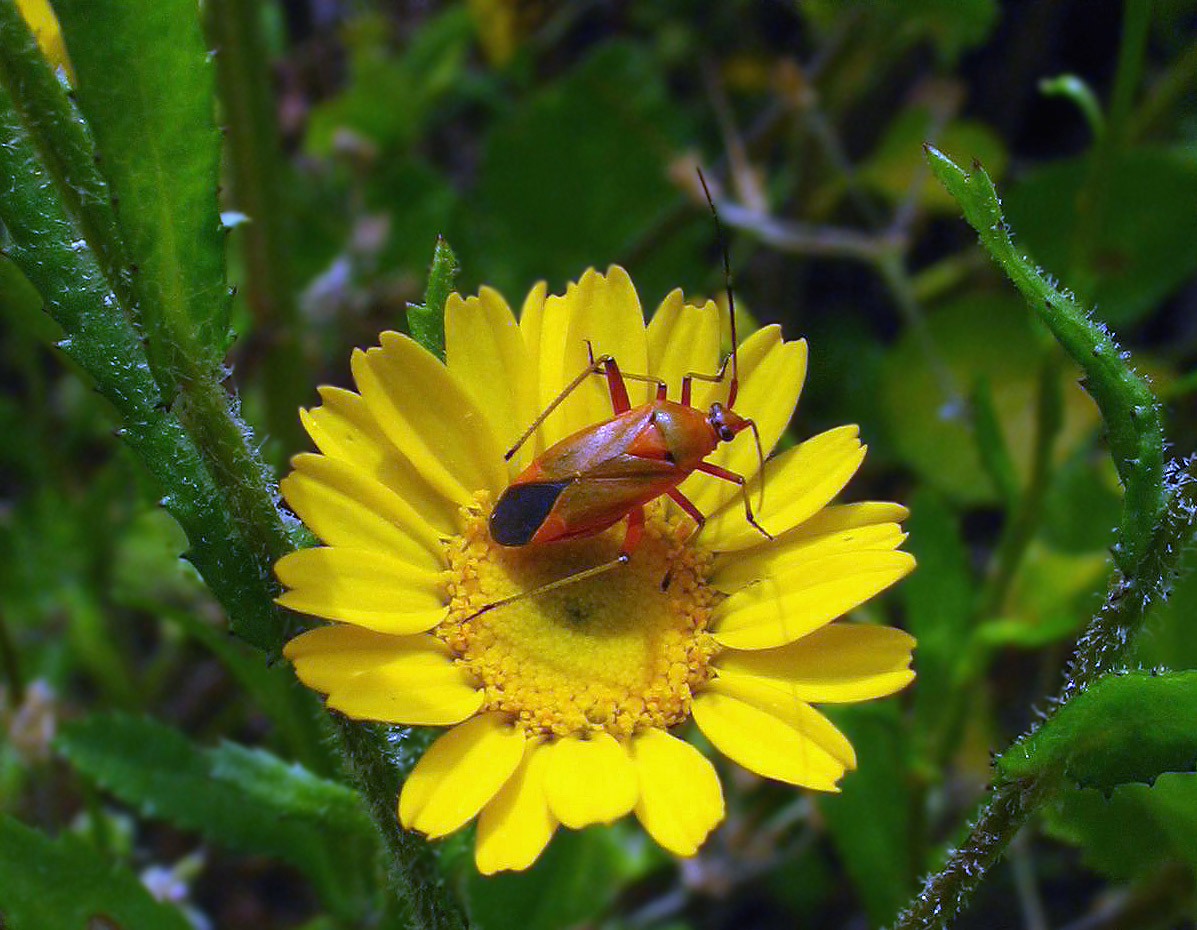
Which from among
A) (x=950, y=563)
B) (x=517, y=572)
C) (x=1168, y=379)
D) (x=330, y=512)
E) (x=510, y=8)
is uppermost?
(x=510, y=8)

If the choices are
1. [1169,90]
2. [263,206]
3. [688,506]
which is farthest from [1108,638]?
[263,206]

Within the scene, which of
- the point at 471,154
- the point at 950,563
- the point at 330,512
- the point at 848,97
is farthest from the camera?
the point at 471,154

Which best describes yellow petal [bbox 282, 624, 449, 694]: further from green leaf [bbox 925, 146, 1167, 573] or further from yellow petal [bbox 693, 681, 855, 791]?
green leaf [bbox 925, 146, 1167, 573]

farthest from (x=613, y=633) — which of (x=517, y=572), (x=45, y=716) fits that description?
(x=45, y=716)

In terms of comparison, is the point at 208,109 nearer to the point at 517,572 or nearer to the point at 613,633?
the point at 517,572

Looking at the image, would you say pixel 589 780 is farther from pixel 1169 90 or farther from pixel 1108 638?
pixel 1169 90

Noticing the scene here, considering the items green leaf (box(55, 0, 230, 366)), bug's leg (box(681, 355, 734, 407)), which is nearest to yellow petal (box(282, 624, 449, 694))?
green leaf (box(55, 0, 230, 366))

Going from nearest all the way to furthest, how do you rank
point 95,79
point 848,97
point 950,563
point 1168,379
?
point 95,79, point 950,563, point 1168,379, point 848,97
